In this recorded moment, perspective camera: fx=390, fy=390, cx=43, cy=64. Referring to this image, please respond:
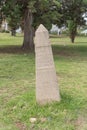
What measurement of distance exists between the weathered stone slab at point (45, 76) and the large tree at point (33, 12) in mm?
10569

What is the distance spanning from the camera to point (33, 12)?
19.6 meters

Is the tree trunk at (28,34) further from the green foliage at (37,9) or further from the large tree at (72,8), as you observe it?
the large tree at (72,8)

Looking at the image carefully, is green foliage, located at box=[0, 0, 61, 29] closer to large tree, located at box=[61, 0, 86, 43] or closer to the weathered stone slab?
large tree, located at box=[61, 0, 86, 43]

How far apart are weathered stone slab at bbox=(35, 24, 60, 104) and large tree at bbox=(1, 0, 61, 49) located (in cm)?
1057

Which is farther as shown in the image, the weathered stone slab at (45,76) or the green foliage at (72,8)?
the green foliage at (72,8)

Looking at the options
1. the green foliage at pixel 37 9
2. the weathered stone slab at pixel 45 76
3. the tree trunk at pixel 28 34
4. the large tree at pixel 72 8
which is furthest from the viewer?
the large tree at pixel 72 8

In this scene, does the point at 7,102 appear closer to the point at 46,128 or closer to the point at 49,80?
the point at 49,80

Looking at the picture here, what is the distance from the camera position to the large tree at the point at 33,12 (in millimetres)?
17594

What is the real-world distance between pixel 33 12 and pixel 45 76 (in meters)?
13.2

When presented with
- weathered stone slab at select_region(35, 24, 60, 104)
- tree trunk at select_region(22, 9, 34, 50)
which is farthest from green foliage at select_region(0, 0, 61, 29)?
weathered stone slab at select_region(35, 24, 60, 104)

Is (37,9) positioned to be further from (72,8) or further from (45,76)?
(45,76)

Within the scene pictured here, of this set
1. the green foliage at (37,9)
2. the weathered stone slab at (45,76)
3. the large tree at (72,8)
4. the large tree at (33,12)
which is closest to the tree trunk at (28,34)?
the large tree at (33,12)

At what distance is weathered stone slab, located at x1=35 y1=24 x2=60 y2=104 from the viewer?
22.0 feet

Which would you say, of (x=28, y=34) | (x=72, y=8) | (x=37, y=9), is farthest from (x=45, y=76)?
(x=72, y=8)
